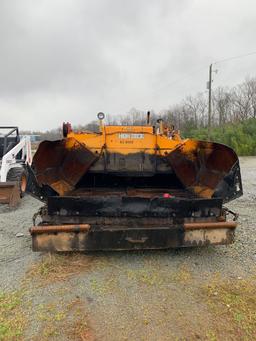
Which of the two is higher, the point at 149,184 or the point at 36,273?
the point at 149,184

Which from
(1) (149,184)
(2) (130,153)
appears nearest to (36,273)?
(2) (130,153)

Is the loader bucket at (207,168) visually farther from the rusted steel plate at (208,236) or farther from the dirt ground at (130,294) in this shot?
the dirt ground at (130,294)

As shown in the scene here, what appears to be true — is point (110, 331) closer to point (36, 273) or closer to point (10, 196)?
point (36, 273)

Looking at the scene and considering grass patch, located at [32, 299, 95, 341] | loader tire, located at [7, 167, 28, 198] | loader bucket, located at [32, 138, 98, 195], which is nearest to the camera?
grass patch, located at [32, 299, 95, 341]

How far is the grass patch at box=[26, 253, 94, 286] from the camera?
10.7 ft

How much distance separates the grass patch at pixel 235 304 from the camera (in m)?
2.39

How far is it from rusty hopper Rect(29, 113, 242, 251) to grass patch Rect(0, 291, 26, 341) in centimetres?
64

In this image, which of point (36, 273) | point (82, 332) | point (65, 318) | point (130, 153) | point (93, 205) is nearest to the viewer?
point (82, 332)

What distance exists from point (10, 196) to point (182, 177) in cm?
407

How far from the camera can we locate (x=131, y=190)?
4867 mm

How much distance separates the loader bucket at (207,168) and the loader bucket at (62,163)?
1.32m

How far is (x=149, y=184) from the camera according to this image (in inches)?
202

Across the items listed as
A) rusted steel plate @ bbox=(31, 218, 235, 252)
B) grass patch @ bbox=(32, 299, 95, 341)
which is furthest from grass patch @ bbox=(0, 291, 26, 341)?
rusted steel plate @ bbox=(31, 218, 235, 252)

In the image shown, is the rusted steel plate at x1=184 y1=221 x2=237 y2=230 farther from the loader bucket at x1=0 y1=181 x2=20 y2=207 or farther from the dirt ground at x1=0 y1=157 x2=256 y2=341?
the loader bucket at x1=0 y1=181 x2=20 y2=207
